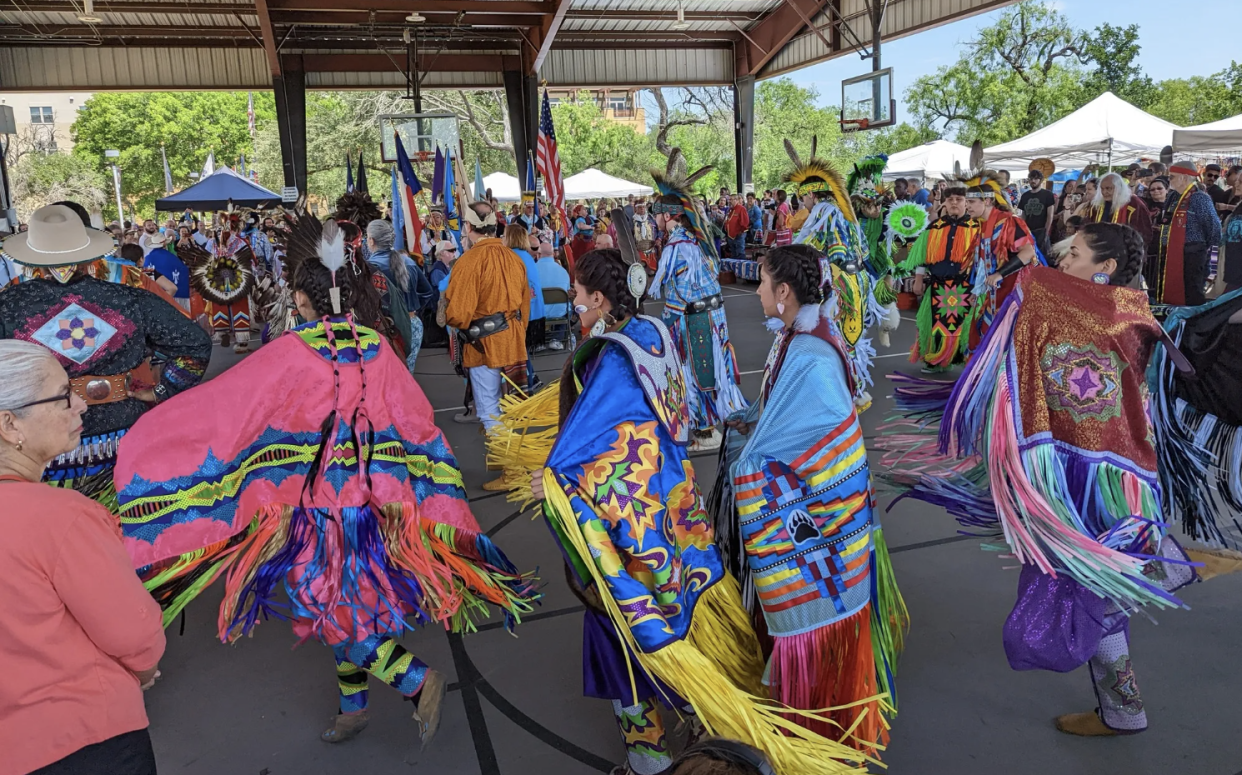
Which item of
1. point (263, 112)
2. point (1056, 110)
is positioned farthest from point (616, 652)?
point (263, 112)

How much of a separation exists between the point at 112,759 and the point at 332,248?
1.58 metres

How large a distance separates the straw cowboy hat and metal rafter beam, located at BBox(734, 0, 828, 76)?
15722 millimetres

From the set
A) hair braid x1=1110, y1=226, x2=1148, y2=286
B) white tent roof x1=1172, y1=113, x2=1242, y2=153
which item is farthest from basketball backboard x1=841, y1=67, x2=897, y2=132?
hair braid x1=1110, y1=226, x2=1148, y2=286

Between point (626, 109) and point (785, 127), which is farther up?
point (626, 109)

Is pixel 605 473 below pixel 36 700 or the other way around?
the other way around

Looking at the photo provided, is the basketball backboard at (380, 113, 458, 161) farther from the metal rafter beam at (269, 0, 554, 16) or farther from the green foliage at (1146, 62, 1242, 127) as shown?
the green foliage at (1146, 62, 1242, 127)

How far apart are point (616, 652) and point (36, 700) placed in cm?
122

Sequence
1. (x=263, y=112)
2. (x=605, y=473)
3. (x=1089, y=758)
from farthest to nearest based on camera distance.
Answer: (x=263, y=112), (x=1089, y=758), (x=605, y=473)

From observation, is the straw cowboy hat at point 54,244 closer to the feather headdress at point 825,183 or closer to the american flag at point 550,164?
the feather headdress at point 825,183

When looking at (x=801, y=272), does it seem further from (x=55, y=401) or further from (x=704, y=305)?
(x=704, y=305)

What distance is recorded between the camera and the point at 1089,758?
2.30 metres

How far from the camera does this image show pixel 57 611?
1290 mm

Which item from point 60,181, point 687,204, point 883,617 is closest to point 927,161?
point 687,204

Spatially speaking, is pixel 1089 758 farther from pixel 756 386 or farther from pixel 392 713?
pixel 756 386
